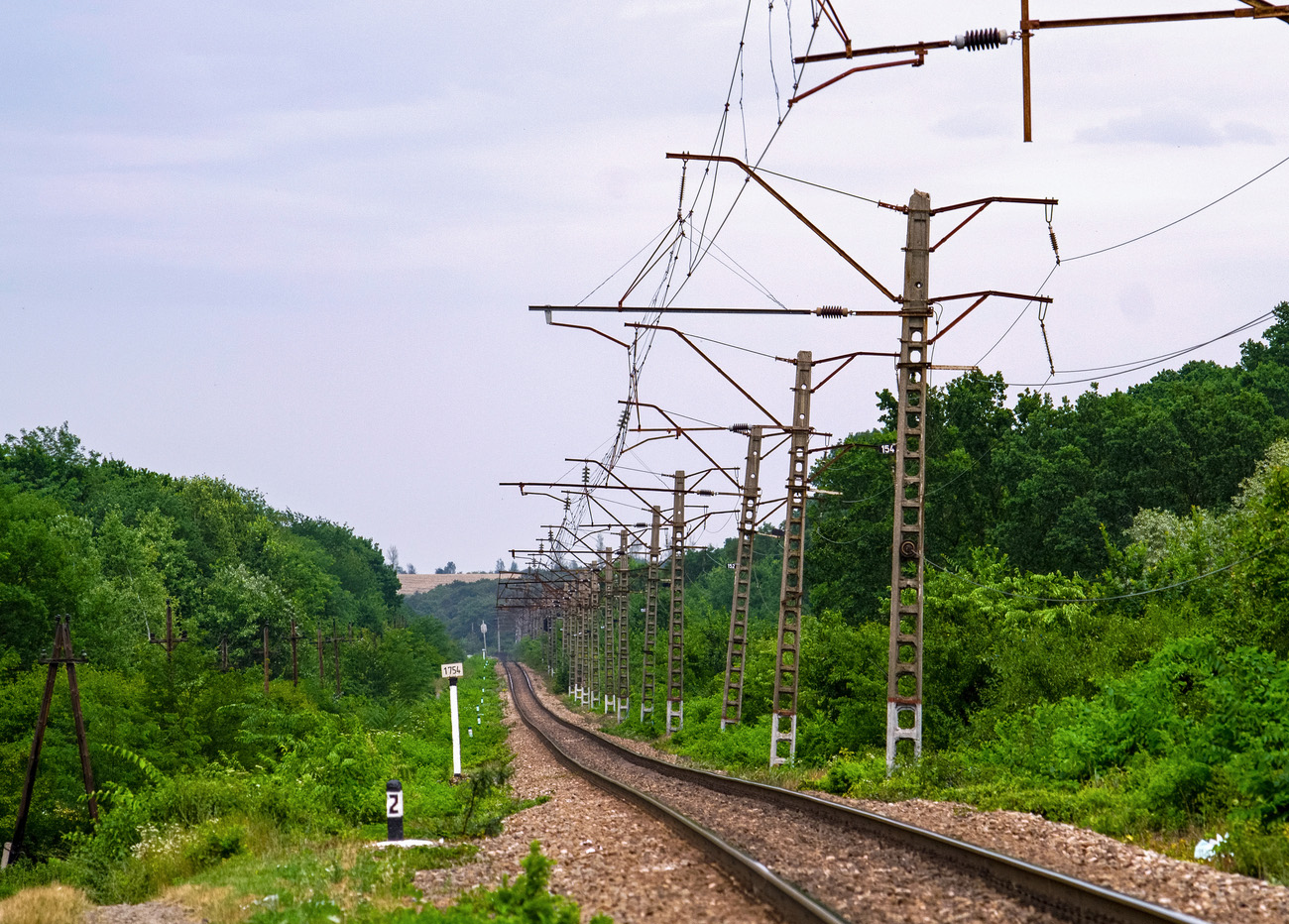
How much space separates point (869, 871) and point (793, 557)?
19502mm

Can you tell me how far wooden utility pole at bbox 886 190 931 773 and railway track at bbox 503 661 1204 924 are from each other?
13.1 ft

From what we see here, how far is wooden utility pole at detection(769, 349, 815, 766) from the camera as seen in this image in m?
31.3

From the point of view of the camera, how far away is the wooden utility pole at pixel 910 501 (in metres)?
23.0

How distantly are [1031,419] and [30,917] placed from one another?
6006 centimetres

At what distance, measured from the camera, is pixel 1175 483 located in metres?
→ 59.2

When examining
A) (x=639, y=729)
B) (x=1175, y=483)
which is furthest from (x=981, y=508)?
(x=639, y=729)

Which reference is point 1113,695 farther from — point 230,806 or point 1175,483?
point 1175,483

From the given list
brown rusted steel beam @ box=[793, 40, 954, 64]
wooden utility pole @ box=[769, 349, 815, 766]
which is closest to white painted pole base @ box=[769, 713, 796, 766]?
wooden utility pole @ box=[769, 349, 815, 766]

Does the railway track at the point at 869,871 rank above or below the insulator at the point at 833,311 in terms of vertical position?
below

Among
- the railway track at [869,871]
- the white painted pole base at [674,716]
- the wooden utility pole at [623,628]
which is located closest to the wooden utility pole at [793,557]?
the railway track at [869,871]

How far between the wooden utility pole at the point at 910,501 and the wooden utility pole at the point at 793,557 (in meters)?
7.54

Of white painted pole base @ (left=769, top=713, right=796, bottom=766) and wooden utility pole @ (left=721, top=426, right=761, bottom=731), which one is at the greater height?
wooden utility pole @ (left=721, top=426, right=761, bottom=731)

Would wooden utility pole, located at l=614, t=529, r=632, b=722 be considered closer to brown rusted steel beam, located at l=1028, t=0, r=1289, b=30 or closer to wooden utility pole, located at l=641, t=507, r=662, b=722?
wooden utility pole, located at l=641, t=507, r=662, b=722

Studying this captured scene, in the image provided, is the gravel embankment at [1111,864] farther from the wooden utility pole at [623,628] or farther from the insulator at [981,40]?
the wooden utility pole at [623,628]
